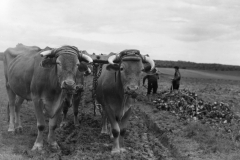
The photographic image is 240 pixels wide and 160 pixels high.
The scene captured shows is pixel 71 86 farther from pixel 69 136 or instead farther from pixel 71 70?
pixel 69 136

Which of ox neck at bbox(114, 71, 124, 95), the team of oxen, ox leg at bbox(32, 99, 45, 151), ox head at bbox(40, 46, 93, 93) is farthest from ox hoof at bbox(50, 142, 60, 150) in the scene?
ox neck at bbox(114, 71, 124, 95)

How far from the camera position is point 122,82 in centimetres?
734

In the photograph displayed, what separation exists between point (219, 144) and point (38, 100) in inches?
192

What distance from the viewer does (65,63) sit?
6.66 metres

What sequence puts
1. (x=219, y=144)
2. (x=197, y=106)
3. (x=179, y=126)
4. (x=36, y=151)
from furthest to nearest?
(x=197, y=106), (x=179, y=126), (x=219, y=144), (x=36, y=151)

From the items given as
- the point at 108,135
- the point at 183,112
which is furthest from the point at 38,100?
the point at 183,112

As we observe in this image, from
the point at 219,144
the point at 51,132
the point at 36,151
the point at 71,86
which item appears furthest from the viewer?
the point at 219,144

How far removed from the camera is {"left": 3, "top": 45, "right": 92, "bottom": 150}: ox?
6.68 metres

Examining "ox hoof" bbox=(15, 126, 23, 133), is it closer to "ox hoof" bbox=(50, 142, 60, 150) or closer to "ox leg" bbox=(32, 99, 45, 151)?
"ox leg" bbox=(32, 99, 45, 151)

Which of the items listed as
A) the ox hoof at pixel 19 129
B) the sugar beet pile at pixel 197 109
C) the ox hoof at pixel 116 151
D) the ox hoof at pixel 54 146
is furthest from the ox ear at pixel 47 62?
the sugar beet pile at pixel 197 109

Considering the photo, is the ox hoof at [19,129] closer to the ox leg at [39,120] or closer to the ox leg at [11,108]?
the ox leg at [11,108]

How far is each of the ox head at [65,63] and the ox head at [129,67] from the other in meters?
0.71

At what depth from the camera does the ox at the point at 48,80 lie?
6676 millimetres

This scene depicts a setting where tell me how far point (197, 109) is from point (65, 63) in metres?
6.98
